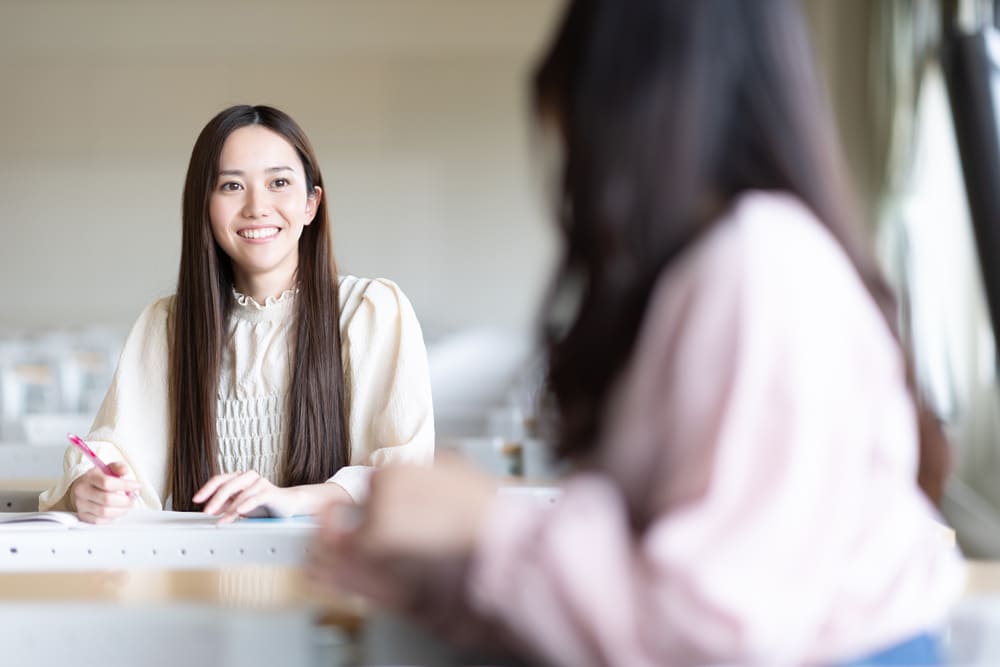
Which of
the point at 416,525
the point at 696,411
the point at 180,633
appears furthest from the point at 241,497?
the point at 696,411

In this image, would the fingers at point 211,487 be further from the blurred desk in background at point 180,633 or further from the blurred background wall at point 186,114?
the blurred background wall at point 186,114

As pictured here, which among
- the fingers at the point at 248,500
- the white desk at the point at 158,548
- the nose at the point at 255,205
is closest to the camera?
the white desk at the point at 158,548

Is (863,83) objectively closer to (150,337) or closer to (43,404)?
(43,404)

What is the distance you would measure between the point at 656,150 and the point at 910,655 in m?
0.38

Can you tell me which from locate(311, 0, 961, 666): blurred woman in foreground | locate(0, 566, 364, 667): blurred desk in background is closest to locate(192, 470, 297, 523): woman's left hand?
locate(0, 566, 364, 667): blurred desk in background

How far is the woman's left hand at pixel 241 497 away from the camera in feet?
5.59

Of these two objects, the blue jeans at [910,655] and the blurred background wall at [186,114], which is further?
the blurred background wall at [186,114]

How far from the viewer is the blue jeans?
0.85 meters

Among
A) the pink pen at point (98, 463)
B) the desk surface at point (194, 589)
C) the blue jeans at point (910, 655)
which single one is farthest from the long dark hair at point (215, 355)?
the blue jeans at point (910, 655)

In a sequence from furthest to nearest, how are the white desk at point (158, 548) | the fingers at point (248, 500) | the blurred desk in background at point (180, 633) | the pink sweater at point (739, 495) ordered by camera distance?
the fingers at point (248, 500), the white desk at point (158, 548), the blurred desk in background at point (180, 633), the pink sweater at point (739, 495)

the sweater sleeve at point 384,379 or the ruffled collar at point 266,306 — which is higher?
the ruffled collar at point 266,306

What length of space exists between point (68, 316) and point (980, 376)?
774 centimetres

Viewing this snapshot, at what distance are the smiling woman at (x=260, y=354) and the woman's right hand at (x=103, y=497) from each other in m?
0.24

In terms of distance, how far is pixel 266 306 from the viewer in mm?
2092
